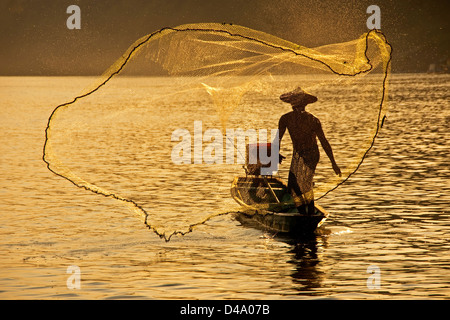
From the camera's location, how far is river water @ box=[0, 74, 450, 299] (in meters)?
17.8

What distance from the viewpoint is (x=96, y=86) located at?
A: 17.2 meters

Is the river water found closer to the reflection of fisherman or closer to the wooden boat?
the wooden boat

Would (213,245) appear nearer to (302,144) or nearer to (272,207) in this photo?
(272,207)

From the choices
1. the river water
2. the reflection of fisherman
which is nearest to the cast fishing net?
the river water

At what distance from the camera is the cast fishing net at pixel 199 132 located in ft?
60.1

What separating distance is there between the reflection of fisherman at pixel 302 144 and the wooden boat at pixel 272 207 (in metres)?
0.28

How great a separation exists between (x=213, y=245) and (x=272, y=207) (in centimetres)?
171

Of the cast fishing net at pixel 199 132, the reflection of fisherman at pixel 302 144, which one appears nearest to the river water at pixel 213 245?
the cast fishing net at pixel 199 132

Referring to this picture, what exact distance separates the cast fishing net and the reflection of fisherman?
2.23ft

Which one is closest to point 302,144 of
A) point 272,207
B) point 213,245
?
point 272,207

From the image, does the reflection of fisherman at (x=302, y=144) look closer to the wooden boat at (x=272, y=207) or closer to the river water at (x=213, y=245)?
the wooden boat at (x=272, y=207)

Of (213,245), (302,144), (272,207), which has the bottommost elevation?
(213,245)

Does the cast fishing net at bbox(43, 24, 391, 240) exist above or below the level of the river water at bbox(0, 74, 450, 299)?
above

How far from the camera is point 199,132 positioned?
67688 millimetres
